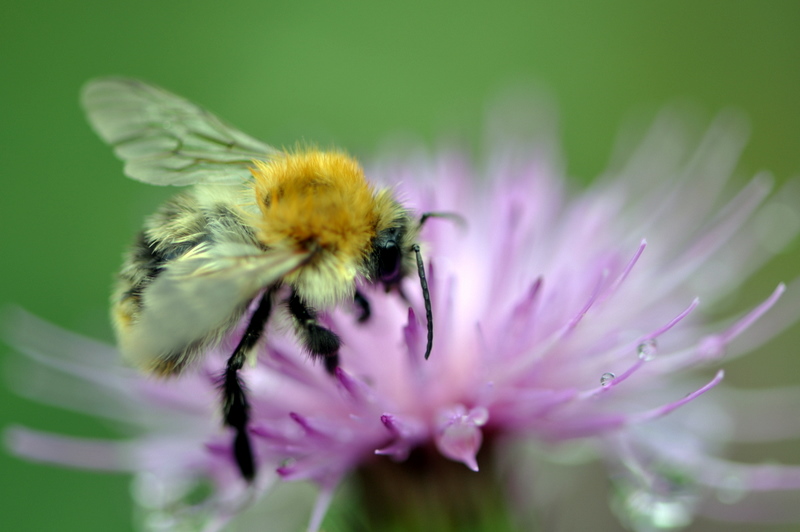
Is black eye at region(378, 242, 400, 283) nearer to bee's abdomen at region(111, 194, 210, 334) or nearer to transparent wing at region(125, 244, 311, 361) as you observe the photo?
transparent wing at region(125, 244, 311, 361)

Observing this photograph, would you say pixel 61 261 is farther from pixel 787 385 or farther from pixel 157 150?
pixel 787 385

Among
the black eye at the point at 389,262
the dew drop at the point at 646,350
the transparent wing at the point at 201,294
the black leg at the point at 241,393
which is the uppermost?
the dew drop at the point at 646,350

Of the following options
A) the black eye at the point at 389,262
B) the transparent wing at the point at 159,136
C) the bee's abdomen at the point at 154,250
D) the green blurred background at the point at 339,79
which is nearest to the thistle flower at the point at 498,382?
the black eye at the point at 389,262

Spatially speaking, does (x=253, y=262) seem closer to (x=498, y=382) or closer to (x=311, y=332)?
(x=311, y=332)

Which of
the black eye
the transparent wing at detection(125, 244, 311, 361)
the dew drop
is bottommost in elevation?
the transparent wing at detection(125, 244, 311, 361)

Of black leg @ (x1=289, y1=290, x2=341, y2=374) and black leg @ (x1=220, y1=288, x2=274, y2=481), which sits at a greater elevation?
black leg @ (x1=289, y1=290, x2=341, y2=374)

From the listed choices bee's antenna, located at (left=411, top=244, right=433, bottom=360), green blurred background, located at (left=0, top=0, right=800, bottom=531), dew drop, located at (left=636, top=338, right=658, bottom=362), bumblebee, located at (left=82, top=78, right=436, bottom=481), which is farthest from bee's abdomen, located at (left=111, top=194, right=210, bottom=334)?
green blurred background, located at (left=0, top=0, right=800, bottom=531)

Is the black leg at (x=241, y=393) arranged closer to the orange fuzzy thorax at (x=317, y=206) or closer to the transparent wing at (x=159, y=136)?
the orange fuzzy thorax at (x=317, y=206)
